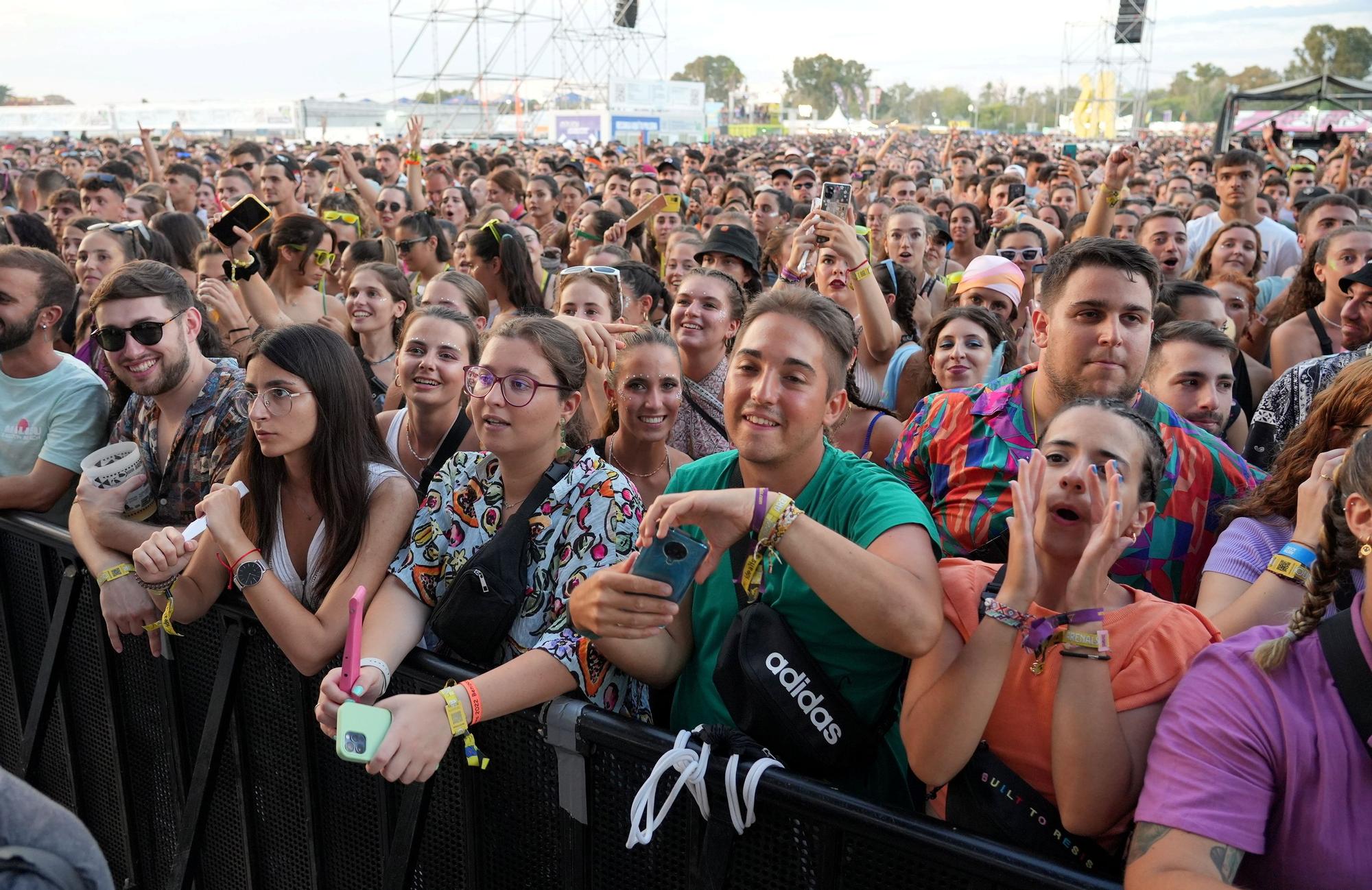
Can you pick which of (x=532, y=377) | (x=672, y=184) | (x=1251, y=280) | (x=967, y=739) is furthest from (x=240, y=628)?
(x=672, y=184)

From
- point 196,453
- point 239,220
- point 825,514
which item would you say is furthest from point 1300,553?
point 239,220

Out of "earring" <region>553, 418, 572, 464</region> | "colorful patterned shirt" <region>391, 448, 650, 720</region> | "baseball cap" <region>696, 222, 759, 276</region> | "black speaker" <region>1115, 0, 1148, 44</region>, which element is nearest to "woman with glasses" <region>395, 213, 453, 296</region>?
"baseball cap" <region>696, 222, 759, 276</region>

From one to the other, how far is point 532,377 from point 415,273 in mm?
5468

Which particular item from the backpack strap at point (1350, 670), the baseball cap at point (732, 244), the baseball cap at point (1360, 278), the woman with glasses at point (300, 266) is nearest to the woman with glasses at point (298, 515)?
the backpack strap at point (1350, 670)

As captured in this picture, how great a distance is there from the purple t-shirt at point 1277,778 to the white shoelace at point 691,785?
0.67 metres

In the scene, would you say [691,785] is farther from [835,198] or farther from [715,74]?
[715,74]

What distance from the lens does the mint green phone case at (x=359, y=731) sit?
1992mm

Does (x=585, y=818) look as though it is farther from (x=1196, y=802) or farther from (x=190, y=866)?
(x=190, y=866)

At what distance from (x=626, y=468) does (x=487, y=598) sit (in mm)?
1253

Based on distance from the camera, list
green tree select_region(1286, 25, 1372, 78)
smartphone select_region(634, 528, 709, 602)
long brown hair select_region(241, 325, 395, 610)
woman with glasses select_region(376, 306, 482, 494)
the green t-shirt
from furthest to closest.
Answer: green tree select_region(1286, 25, 1372, 78), woman with glasses select_region(376, 306, 482, 494), long brown hair select_region(241, 325, 395, 610), the green t-shirt, smartphone select_region(634, 528, 709, 602)

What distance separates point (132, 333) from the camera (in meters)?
3.45

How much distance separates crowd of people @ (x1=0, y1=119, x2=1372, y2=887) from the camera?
176 cm

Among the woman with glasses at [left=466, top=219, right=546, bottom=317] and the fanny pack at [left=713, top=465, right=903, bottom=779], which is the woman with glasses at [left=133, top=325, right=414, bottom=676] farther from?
the woman with glasses at [left=466, top=219, right=546, bottom=317]

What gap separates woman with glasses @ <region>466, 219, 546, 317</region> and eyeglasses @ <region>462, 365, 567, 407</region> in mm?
2674
